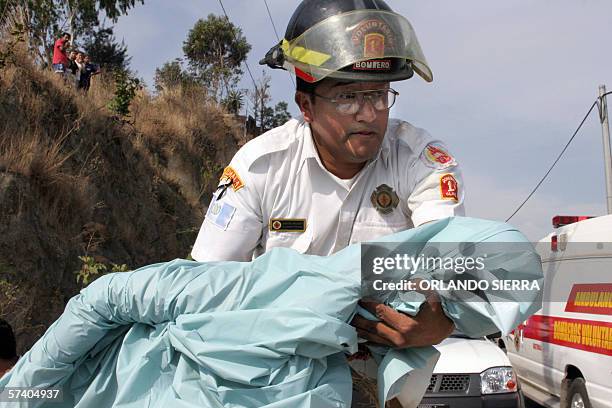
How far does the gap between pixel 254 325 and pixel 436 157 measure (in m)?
1.07

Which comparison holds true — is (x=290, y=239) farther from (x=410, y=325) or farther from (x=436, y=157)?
(x=410, y=325)

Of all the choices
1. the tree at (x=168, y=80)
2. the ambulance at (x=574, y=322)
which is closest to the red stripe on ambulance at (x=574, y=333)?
the ambulance at (x=574, y=322)

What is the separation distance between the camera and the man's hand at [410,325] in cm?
185

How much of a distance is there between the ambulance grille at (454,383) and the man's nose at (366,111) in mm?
4239

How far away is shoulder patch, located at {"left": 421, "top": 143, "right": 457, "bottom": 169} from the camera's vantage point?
2520mm

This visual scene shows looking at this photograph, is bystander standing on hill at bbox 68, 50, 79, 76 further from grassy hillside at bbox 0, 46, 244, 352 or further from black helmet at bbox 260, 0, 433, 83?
black helmet at bbox 260, 0, 433, 83

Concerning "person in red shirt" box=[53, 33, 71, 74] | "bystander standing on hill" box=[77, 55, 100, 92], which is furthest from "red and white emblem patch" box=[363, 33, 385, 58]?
"bystander standing on hill" box=[77, 55, 100, 92]

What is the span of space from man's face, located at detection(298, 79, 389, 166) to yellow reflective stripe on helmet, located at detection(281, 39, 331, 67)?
0.10 m

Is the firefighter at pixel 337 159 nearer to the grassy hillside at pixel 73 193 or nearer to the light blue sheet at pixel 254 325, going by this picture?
the light blue sheet at pixel 254 325

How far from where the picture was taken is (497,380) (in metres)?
6.16

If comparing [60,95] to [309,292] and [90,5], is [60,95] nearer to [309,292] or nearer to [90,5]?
[309,292]

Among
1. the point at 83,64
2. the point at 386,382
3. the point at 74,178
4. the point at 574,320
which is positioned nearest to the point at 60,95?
the point at 74,178

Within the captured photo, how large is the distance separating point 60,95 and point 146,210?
263 cm

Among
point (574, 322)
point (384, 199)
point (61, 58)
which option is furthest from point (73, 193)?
point (384, 199)
